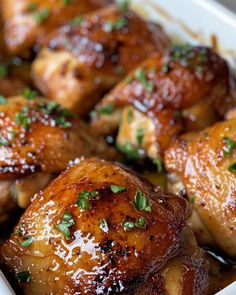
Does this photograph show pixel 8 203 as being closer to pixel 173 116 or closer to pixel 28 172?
pixel 28 172

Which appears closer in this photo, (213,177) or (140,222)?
(140,222)

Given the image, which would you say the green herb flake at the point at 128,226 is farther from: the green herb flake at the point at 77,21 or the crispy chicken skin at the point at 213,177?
the green herb flake at the point at 77,21

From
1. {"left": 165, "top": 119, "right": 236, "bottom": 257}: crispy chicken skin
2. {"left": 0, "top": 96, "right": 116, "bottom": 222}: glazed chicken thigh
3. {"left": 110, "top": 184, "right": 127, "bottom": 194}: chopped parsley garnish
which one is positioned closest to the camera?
{"left": 110, "top": 184, "right": 127, "bottom": 194}: chopped parsley garnish

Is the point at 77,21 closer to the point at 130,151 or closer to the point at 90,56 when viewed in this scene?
the point at 90,56

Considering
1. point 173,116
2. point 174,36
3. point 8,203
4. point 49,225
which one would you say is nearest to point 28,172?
point 8,203

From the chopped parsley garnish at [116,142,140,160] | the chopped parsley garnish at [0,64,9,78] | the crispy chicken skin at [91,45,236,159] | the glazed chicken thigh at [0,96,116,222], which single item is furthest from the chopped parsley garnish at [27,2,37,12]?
the chopped parsley garnish at [116,142,140,160]

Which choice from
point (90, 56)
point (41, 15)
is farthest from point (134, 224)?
point (41, 15)

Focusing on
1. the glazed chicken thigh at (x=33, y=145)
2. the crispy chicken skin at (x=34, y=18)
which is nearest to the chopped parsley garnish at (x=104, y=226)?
the glazed chicken thigh at (x=33, y=145)

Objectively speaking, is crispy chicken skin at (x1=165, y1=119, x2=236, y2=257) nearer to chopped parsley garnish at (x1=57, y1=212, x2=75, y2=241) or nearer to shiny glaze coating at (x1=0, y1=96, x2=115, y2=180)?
shiny glaze coating at (x1=0, y1=96, x2=115, y2=180)

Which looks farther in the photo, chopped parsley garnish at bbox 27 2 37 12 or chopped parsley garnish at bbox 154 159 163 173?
chopped parsley garnish at bbox 27 2 37 12
